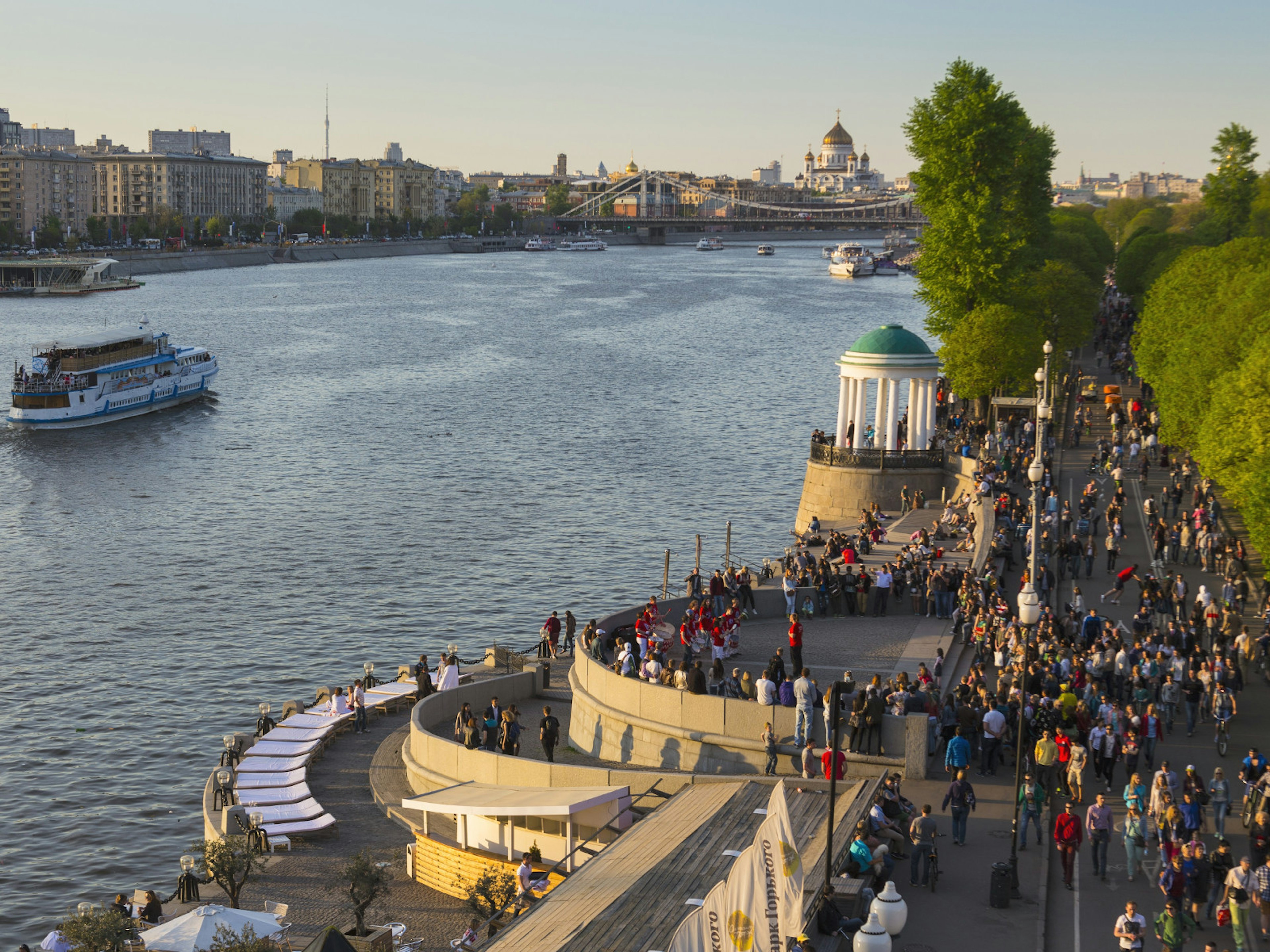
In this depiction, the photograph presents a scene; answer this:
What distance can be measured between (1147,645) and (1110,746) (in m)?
3.71

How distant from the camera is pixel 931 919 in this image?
14047 mm

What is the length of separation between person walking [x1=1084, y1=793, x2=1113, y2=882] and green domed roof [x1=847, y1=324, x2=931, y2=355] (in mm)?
22331

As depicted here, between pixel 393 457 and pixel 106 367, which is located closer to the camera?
pixel 393 457

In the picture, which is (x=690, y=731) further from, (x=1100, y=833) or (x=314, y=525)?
(x=314, y=525)

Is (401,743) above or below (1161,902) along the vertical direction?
below

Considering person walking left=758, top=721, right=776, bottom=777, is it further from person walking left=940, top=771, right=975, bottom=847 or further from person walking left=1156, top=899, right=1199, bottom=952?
person walking left=1156, top=899, right=1199, bottom=952

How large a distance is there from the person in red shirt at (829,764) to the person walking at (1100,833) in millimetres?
2570

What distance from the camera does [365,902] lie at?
53.2 ft

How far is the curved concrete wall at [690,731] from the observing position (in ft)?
57.0

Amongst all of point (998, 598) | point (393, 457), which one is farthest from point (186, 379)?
point (998, 598)

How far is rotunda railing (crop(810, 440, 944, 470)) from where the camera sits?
36500 mm

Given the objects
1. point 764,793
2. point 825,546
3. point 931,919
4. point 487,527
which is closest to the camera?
point 931,919

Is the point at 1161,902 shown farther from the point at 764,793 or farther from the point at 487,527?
the point at 487,527

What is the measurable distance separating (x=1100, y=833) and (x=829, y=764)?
9.42ft
